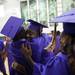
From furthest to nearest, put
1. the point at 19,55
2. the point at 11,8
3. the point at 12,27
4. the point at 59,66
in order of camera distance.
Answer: the point at 11,8 < the point at 12,27 < the point at 19,55 < the point at 59,66

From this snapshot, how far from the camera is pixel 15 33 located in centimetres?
294

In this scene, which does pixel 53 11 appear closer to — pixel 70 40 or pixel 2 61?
pixel 2 61

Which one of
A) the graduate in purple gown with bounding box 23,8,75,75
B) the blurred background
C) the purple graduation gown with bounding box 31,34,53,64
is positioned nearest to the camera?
the graduate in purple gown with bounding box 23,8,75,75

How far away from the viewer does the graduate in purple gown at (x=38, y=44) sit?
10.0ft

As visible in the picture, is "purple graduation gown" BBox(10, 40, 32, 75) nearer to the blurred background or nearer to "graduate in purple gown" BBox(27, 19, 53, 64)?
"graduate in purple gown" BBox(27, 19, 53, 64)

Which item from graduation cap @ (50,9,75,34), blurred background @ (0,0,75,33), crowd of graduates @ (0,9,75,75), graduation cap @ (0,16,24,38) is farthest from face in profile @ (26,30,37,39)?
blurred background @ (0,0,75,33)

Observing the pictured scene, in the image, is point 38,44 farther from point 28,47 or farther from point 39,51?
point 28,47

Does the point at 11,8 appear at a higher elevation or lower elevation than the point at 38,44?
higher

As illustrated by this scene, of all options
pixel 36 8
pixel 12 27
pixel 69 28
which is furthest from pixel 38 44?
pixel 36 8

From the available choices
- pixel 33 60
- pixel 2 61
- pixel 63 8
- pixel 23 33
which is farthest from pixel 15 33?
pixel 63 8

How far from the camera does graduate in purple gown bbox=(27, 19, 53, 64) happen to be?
3.06 metres

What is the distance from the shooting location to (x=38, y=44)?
124 inches

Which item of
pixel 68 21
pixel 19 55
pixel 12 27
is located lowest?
pixel 19 55

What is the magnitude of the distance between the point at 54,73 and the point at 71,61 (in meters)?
0.13
